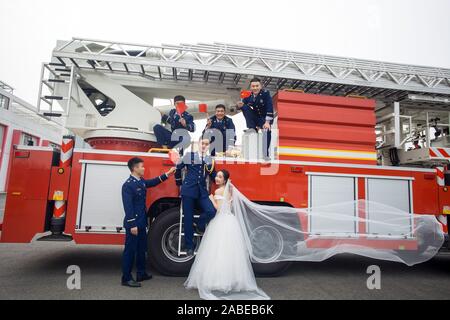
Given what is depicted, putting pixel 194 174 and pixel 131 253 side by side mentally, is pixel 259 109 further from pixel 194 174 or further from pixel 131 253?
pixel 131 253

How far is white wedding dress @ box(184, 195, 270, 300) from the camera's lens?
12.5ft

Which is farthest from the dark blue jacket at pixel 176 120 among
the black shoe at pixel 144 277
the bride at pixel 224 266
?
the black shoe at pixel 144 277

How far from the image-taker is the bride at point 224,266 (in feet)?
12.5

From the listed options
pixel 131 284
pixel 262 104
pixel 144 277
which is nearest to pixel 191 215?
pixel 144 277

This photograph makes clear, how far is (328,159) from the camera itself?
5238mm

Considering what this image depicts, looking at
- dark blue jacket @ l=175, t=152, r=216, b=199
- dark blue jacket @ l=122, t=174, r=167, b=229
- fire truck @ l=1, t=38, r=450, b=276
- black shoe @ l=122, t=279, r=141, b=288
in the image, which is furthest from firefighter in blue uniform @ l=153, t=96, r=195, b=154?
black shoe @ l=122, t=279, r=141, b=288

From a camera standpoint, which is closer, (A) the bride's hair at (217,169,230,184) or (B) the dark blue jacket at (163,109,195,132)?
(A) the bride's hair at (217,169,230,184)

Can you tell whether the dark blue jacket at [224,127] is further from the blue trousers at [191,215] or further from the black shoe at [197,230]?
the black shoe at [197,230]

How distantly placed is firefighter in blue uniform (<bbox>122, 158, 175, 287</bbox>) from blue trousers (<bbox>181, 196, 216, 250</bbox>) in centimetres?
52

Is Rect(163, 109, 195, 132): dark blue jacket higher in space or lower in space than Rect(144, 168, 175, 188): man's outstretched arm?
higher

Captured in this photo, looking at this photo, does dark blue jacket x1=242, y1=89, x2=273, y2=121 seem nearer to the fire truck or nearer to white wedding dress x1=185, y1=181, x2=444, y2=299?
the fire truck

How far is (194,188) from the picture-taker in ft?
14.5

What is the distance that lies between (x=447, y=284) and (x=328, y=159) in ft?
9.01
